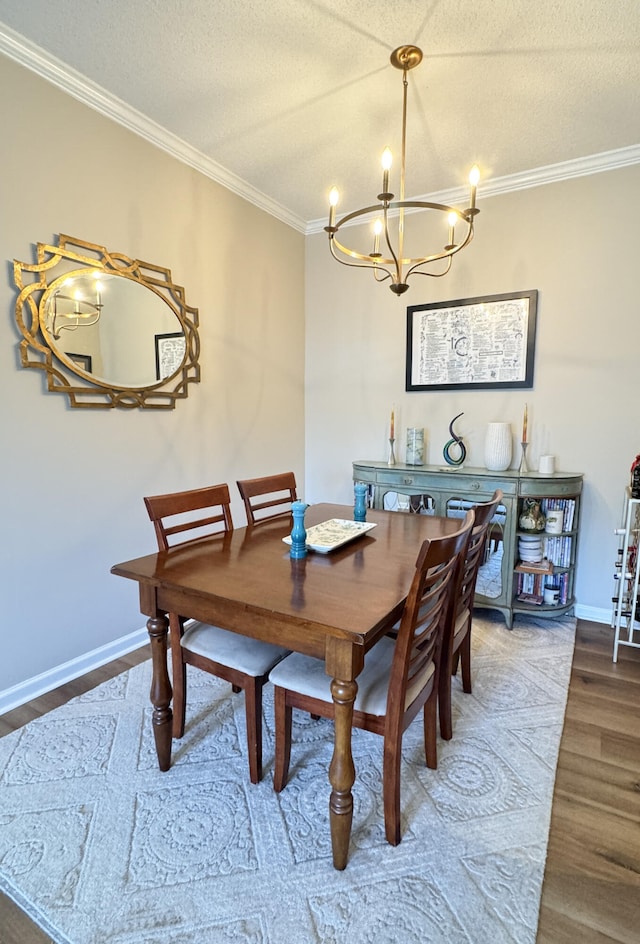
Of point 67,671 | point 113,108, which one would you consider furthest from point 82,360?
point 67,671

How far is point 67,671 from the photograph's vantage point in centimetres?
222

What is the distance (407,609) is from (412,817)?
78 cm

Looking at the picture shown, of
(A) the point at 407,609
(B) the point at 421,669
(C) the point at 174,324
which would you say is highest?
(C) the point at 174,324

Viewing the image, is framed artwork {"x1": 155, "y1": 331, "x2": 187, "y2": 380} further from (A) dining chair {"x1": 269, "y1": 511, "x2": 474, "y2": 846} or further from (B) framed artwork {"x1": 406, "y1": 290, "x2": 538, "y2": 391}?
(A) dining chair {"x1": 269, "y1": 511, "x2": 474, "y2": 846}

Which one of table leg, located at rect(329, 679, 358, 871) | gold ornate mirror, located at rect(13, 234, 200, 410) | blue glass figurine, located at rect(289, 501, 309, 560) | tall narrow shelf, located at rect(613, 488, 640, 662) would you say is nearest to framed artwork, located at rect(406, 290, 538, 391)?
tall narrow shelf, located at rect(613, 488, 640, 662)

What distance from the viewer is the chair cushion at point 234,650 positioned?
5.09 feet

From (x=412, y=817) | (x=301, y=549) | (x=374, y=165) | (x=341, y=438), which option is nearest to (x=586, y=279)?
(x=374, y=165)

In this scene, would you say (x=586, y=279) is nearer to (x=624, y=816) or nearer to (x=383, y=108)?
(x=383, y=108)

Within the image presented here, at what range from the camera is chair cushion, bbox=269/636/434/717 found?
1351 millimetres

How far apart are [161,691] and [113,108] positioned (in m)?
2.63

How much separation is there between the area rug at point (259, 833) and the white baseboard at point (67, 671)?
7.4 inches

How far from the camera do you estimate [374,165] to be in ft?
9.05

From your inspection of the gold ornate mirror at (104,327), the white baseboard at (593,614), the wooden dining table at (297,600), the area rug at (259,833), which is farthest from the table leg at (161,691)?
the white baseboard at (593,614)

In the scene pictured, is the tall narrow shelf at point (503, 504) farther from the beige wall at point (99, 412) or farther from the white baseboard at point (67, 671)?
the white baseboard at point (67, 671)
